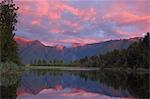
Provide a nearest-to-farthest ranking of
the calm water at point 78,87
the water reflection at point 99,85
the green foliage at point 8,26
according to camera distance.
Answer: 1. the calm water at point 78,87
2. the water reflection at point 99,85
3. the green foliage at point 8,26

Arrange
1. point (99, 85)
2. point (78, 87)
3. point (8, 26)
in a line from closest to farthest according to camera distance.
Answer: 1. point (78, 87)
2. point (99, 85)
3. point (8, 26)

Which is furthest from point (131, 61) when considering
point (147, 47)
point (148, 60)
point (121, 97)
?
point (121, 97)

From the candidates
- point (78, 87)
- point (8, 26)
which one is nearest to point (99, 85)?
point (78, 87)

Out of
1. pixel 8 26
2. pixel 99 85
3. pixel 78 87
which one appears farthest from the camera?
pixel 8 26

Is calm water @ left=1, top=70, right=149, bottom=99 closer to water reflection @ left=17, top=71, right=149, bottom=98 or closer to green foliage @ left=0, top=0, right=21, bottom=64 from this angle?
water reflection @ left=17, top=71, right=149, bottom=98

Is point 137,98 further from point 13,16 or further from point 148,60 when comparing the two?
point 148,60

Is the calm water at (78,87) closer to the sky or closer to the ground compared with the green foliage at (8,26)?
closer to the ground

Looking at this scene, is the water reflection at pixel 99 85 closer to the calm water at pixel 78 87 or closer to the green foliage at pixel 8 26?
the calm water at pixel 78 87

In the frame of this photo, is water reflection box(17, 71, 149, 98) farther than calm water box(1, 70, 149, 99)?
Yes

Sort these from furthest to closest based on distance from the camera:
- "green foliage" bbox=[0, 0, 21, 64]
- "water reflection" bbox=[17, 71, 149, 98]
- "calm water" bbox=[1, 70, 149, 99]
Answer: "green foliage" bbox=[0, 0, 21, 64], "water reflection" bbox=[17, 71, 149, 98], "calm water" bbox=[1, 70, 149, 99]

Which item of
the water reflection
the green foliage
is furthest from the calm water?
the green foliage

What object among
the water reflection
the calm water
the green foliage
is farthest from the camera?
the green foliage

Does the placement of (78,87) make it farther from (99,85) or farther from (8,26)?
(8,26)

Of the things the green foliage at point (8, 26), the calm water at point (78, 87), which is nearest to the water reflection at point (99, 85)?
the calm water at point (78, 87)
